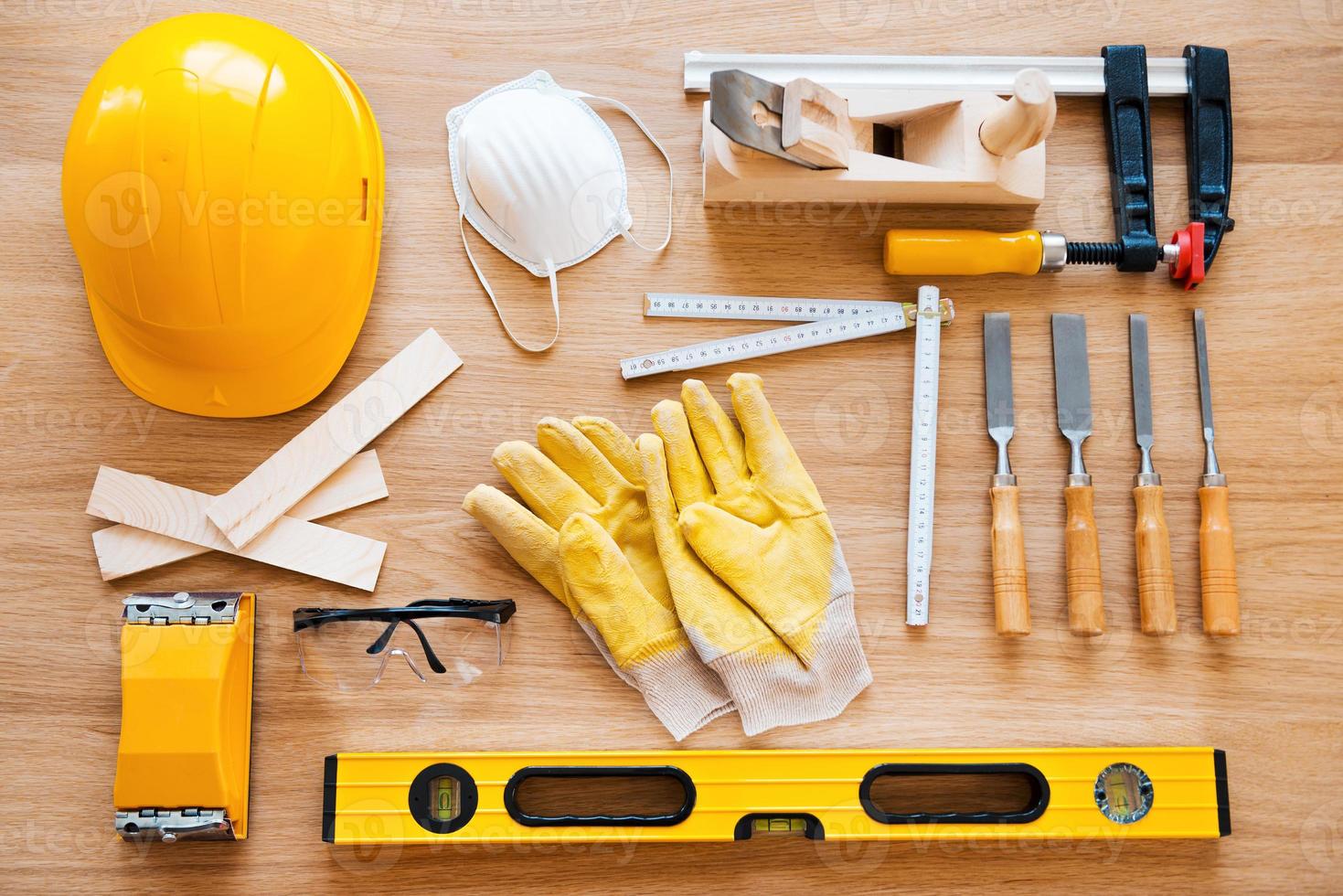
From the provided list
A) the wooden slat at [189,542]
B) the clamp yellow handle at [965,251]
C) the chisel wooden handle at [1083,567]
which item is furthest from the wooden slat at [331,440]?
the chisel wooden handle at [1083,567]

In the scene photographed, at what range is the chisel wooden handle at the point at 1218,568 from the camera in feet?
4.20

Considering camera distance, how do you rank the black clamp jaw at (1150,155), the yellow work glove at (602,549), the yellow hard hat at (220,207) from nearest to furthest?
the yellow hard hat at (220,207), the yellow work glove at (602,549), the black clamp jaw at (1150,155)

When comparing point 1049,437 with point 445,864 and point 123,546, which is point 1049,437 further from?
point 123,546

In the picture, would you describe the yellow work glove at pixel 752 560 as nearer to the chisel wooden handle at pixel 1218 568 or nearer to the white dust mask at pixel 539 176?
the white dust mask at pixel 539 176

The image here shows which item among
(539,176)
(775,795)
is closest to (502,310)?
(539,176)

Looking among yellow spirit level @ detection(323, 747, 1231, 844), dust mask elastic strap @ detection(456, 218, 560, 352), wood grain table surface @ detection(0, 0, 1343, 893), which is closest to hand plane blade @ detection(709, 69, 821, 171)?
wood grain table surface @ detection(0, 0, 1343, 893)

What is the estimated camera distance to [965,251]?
4.29 feet

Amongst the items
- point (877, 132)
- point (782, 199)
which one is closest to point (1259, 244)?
point (877, 132)

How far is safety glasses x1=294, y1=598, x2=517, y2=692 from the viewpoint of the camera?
47.6 inches

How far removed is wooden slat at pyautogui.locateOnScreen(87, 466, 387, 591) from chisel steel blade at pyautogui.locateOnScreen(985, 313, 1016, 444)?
85cm

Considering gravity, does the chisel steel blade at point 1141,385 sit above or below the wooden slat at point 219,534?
above

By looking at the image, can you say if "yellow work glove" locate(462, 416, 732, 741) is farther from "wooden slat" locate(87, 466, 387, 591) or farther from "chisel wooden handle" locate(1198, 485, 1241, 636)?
"chisel wooden handle" locate(1198, 485, 1241, 636)

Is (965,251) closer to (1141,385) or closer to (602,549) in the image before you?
(1141,385)

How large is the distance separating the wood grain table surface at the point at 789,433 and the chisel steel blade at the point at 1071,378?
3cm
